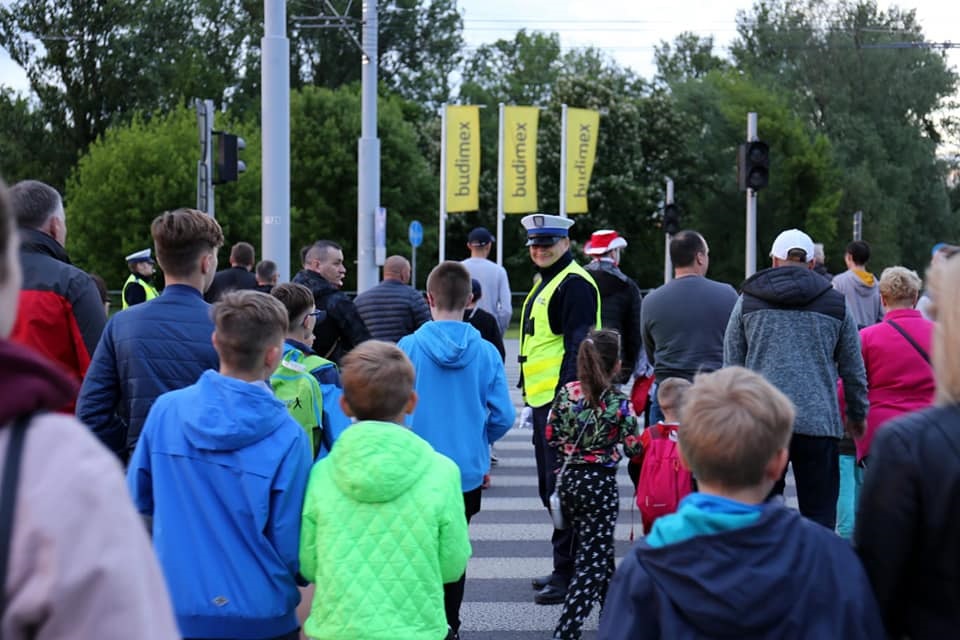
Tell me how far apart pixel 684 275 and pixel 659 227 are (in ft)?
170

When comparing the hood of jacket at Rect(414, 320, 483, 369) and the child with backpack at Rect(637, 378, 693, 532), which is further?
the hood of jacket at Rect(414, 320, 483, 369)

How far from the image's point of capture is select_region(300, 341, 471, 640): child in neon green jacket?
3834mm

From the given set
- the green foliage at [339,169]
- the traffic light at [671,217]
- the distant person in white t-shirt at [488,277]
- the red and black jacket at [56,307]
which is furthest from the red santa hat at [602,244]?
the green foliage at [339,169]

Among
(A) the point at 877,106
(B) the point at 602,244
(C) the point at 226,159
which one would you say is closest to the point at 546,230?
(B) the point at 602,244

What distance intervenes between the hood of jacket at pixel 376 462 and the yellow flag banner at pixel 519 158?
3515cm

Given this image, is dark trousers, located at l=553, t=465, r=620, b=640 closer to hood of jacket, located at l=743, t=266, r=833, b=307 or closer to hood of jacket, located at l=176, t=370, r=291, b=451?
hood of jacket, located at l=743, t=266, r=833, b=307

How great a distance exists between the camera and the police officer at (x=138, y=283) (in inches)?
482

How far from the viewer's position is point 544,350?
7609mm

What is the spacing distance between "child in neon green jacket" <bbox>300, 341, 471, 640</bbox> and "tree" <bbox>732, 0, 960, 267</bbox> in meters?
57.7

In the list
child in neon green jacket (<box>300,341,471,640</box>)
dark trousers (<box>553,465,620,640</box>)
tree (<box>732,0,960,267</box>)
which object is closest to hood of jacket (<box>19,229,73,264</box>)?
child in neon green jacket (<box>300,341,471,640</box>)

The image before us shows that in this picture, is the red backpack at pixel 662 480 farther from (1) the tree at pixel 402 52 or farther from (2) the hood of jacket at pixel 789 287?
(1) the tree at pixel 402 52

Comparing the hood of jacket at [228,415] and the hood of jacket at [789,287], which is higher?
the hood of jacket at [789,287]

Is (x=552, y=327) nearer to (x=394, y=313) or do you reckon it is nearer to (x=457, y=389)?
(x=457, y=389)

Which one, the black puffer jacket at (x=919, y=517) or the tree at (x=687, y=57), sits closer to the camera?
the black puffer jacket at (x=919, y=517)
